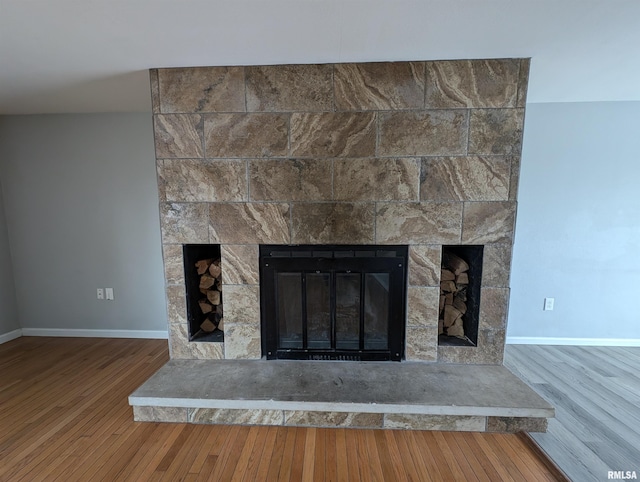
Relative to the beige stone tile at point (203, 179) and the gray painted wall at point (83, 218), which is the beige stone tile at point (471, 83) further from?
the gray painted wall at point (83, 218)

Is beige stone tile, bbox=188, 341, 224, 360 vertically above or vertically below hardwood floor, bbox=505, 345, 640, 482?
above

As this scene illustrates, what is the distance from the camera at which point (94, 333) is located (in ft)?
10.3

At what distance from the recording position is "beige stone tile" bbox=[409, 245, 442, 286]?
6.87 feet

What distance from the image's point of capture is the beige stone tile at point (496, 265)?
2049 mm

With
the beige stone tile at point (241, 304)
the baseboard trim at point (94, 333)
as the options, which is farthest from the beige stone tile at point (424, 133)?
the baseboard trim at point (94, 333)

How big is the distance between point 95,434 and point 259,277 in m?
1.35

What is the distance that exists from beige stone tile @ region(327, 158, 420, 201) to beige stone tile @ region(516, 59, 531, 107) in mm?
770


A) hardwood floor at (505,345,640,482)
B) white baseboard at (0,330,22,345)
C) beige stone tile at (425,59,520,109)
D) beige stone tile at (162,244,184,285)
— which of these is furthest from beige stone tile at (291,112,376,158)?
white baseboard at (0,330,22,345)

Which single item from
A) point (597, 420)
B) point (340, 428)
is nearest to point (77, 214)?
point (340, 428)

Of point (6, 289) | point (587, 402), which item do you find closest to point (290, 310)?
point (587, 402)

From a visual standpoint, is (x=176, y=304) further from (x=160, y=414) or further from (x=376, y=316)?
(x=376, y=316)

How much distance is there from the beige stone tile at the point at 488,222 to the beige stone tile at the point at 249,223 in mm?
1270

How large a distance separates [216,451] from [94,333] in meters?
2.35

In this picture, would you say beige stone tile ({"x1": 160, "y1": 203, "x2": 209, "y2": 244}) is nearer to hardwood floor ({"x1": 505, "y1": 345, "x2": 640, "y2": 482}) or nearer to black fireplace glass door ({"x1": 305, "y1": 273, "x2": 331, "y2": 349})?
black fireplace glass door ({"x1": 305, "y1": 273, "x2": 331, "y2": 349})
